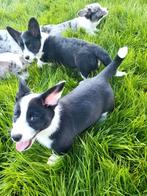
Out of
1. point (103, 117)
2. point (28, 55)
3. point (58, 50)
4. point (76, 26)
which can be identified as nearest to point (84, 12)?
point (76, 26)

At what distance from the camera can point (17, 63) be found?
12.7 ft

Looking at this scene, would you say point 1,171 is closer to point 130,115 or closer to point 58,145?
point 58,145

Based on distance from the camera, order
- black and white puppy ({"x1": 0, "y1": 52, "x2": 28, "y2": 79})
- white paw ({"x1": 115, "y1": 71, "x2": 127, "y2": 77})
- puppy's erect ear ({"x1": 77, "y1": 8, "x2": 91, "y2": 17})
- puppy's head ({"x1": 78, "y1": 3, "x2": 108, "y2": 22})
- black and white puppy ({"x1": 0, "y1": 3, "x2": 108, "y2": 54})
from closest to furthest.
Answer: white paw ({"x1": 115, "y1": 71, "x2": 127, "y2": 77}) < black and white puppy ({"x1": 0, "y1": 52, "x2": 28, "y2": 79}) < black and white puppy ({"x1": 0, "y1": 3, "x2": 108, "y2": 54}) < puppy's head ({"x1": 78, "y1": 3, "x2": 108, "y2": 22}) < puppy's erect ear ({"x1": 77, "y1": 8, "x2": 91, "y2": 17})

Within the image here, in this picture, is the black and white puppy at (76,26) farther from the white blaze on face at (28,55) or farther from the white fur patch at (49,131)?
the white fur patch at (49,131)

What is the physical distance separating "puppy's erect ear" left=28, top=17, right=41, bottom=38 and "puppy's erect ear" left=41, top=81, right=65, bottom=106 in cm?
166

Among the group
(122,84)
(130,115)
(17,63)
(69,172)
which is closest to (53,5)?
(17,63)

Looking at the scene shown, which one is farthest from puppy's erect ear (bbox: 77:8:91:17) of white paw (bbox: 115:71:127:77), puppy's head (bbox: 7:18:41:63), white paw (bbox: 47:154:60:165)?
white paw (bbox: 47:154:60:165)

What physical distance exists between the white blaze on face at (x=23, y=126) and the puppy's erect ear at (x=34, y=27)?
1.64 meters

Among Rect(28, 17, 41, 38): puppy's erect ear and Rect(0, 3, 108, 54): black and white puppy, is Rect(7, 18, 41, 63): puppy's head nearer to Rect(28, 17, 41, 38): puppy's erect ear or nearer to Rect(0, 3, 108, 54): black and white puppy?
Rect(28, 17, 41, 38): puppy's erect ear

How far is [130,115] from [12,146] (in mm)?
959

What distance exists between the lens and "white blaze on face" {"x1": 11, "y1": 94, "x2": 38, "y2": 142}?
7.51 ft

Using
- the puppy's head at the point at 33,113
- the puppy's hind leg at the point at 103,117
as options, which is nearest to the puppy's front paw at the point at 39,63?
the puppy's hind leg at the point at 103,117

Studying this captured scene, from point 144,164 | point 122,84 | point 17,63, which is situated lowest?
point 144,164

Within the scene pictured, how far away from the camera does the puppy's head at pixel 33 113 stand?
2.30 metres
